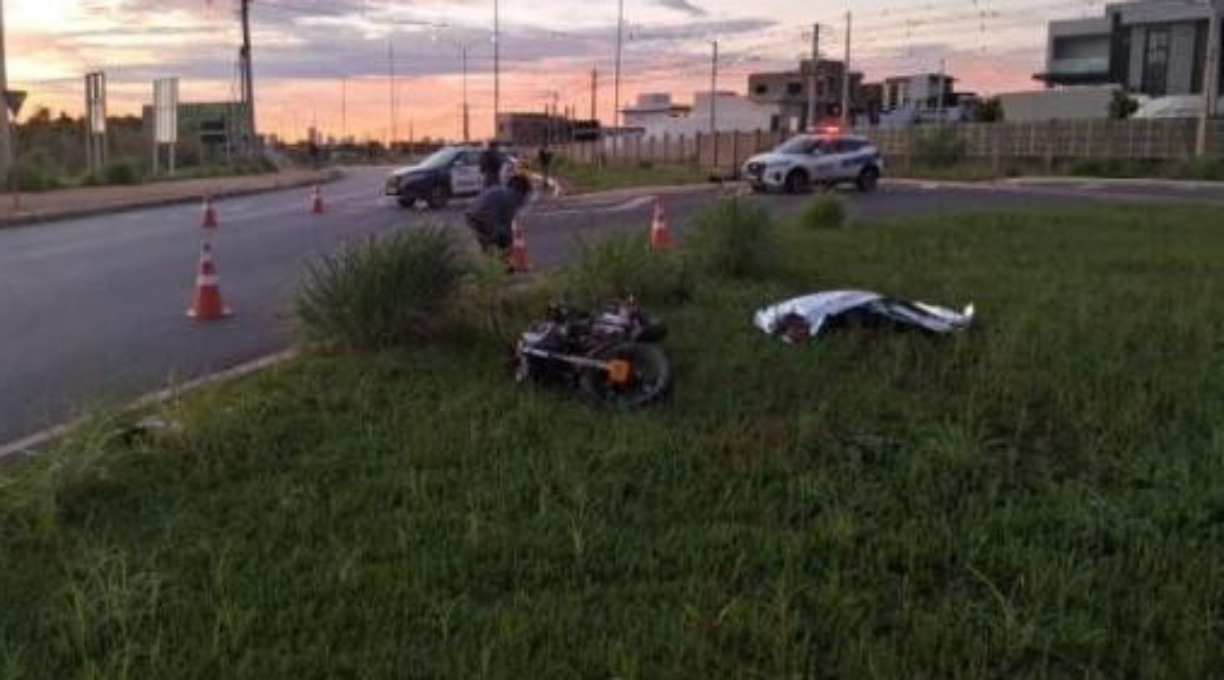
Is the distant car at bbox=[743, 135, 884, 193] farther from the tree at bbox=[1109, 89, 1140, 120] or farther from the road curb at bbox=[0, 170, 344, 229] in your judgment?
the tree at bbox=[1109, 89, 1140, 120]

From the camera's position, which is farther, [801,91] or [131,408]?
[801,91]

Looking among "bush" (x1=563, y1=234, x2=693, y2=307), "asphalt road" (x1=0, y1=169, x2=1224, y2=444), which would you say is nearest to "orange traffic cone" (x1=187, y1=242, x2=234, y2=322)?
"asphalt road" (x1=0, y1=169, x2=1224, y2=444)

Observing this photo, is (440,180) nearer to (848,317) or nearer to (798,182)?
(798,182)

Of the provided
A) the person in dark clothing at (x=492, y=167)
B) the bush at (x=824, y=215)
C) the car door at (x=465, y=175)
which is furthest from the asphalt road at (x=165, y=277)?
the bush at (x=824, y=215)

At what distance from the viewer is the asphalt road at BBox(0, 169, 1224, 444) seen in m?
9.18

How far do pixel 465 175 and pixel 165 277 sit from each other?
17.3 meters

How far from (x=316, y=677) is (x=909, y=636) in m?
1.77

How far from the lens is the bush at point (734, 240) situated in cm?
1274

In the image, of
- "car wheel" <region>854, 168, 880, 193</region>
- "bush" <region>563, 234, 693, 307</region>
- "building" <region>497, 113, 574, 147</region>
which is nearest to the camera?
"bush" <region>563, 234, 693, 307</region>

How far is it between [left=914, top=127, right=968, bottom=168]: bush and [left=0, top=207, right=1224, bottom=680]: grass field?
5084cm

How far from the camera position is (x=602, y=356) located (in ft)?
23.6

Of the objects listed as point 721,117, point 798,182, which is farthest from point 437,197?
point 721,117

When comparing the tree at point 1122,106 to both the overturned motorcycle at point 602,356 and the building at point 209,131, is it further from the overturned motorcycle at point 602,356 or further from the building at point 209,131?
the overturned motorcycle at point 602,356

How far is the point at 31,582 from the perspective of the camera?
456 cm
